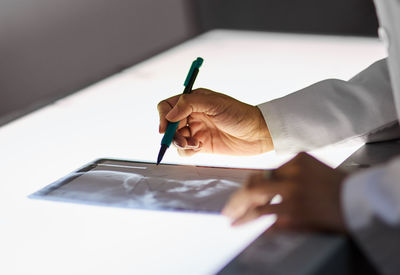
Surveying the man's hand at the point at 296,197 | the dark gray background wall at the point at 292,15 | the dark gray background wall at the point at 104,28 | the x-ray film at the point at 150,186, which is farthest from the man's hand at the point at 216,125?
the dark gray background wall at the point at 292,15

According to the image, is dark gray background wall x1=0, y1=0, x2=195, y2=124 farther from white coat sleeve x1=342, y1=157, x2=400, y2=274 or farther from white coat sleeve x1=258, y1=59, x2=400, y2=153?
white coat sleeve x1=342, y1=157, x2=400, y2=274

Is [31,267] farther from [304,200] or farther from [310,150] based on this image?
[310,150]

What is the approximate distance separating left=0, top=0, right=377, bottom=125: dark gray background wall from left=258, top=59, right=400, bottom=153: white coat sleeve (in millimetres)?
682

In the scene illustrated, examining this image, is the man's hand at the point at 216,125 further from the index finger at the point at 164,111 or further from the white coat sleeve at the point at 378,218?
the white coat sleeve at the point at 378,218

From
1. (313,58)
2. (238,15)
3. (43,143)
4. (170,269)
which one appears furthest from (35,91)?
(170,269)

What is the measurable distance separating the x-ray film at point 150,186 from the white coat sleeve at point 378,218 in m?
0.13

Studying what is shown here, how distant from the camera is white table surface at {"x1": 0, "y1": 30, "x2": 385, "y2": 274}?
24.5 inches

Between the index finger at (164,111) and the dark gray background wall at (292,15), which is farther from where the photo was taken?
the dark gray background wall at (292,15)

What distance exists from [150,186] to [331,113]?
299 mm

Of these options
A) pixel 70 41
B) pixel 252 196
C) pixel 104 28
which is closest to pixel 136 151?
pixel 252 196

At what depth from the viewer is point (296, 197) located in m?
0.53

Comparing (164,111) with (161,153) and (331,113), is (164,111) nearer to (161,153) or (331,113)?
(161,153)

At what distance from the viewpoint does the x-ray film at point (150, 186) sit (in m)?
0.63

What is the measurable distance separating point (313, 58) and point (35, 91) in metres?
0.70
